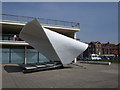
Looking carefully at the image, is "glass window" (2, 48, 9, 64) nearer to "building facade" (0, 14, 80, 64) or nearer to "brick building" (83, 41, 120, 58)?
"building facade" (0, 14, 80, 64)

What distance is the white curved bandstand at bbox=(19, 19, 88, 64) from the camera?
1433cm

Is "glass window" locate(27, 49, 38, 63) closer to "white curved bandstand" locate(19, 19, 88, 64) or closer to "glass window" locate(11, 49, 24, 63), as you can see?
"glass window" locate(11, 49, 24, 63)

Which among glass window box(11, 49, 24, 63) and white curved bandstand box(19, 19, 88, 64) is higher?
white curved bandstand box(19, 19, 88, 64)

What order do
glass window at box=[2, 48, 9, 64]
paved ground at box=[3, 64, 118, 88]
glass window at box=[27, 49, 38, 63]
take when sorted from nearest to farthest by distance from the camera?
paved ground at box=[3, 64, 118, 88], glass window at box=[2, 48, 9, 64], glass window at box=[27, 49, 38, 63]

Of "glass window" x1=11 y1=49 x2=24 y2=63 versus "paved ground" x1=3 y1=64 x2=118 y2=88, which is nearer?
"paved ground" x1=3 y1=64 x2=118 y2=88

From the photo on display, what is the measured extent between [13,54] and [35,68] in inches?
485

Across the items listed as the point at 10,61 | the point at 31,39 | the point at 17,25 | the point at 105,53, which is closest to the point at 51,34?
the point at 31,39

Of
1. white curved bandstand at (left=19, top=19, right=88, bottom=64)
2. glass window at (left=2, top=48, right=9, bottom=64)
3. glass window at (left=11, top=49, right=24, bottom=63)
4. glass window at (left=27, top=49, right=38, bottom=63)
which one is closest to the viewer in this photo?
white curved bandstand at (left=19, top=19, right=88, bottom=64)

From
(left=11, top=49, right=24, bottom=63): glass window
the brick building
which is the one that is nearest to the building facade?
(left=11, top=49, right=24, bottom=63): glass window

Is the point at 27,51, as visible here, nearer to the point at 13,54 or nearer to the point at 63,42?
the point at 13,54

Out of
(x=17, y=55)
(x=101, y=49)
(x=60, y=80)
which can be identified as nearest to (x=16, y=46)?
(x=17, y=55)

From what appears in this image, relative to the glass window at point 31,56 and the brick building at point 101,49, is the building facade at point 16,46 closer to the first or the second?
the glass window at point 31,56

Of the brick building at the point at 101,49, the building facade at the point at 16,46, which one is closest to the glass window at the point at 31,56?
the building facade at the point at 16,46

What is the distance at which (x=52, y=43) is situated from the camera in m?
14.7
